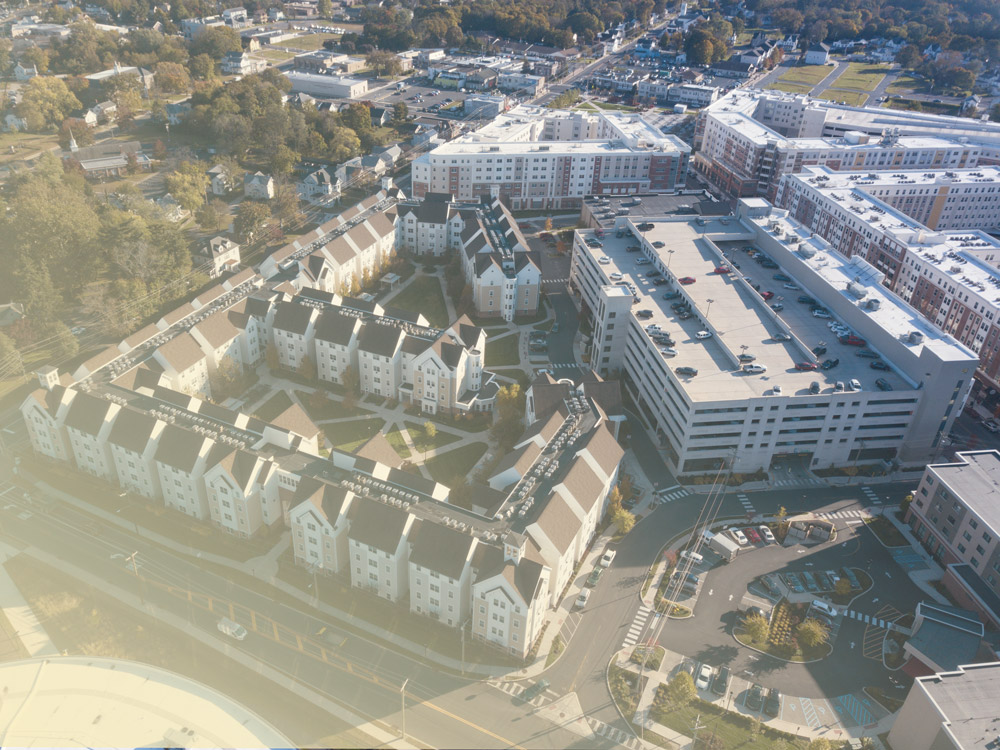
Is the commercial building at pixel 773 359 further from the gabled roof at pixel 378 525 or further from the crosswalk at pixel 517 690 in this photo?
→ the gabled roof at pixel 378 525

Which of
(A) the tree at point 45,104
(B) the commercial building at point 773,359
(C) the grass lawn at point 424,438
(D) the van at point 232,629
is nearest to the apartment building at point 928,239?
(B) the commercial building at point 773,359

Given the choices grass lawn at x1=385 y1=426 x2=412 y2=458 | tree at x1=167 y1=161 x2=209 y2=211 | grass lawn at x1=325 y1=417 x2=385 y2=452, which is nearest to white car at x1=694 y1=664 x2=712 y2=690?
grass lawn at x1=385 y1=426 x2=412 y2=458

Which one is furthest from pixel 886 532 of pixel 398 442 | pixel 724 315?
pixel 398 442

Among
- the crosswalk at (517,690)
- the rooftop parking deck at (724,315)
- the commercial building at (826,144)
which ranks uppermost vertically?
the commercial building at (826,144)

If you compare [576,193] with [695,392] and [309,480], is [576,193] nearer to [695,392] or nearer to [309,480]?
[695,392]

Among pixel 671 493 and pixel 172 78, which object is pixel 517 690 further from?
pixel 172 78

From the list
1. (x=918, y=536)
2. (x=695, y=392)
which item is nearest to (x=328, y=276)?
(x=695, y=392)

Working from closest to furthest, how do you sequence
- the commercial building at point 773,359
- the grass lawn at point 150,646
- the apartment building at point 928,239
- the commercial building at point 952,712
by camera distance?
the commercial building at point 952,712 → the grass lawn at point 150,646 → the commercial building at point 773,359 → the apartment building at point 928,239

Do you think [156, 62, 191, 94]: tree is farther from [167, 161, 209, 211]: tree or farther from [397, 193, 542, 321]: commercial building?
[397, 193, 542, 321]: commercial building
